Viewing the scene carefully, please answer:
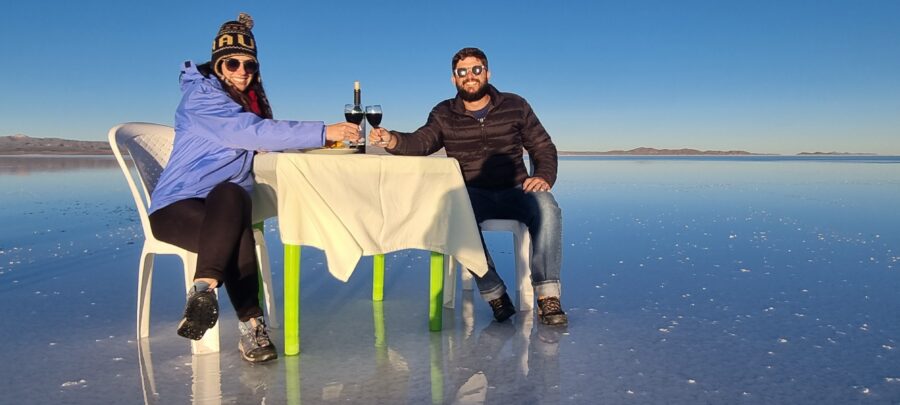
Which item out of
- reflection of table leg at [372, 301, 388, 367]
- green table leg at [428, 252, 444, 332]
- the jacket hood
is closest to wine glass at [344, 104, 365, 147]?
the jacket hood

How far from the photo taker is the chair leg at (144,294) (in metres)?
2.48

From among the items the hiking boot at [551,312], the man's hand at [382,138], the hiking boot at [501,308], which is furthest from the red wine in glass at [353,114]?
the hiking boot at [551,312]

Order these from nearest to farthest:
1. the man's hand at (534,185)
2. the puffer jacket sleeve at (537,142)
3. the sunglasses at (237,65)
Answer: the sunglasses at (237,65), the man's hand at (534,185), the puffer jacket sleeve at (537,142)

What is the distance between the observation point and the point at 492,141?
326cm

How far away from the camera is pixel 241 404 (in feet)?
6.22

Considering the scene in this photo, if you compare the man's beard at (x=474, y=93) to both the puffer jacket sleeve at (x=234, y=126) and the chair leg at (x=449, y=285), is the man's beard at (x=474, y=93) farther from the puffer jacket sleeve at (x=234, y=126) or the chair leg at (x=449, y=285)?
the puffer jacket sleeve at (x=234, y=126)

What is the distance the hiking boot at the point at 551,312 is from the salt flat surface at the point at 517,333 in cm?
6

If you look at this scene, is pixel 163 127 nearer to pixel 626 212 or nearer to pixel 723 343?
pixel 723 343

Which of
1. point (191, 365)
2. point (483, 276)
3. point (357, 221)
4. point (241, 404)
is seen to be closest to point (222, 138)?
point (357, 221)

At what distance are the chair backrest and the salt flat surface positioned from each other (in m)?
0.59

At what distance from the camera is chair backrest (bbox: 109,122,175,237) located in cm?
247

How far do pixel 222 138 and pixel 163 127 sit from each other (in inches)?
28.7

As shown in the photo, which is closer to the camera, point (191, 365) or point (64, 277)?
point (191, 365)

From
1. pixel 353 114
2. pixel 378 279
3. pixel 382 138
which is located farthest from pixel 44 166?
pixel 353 114
